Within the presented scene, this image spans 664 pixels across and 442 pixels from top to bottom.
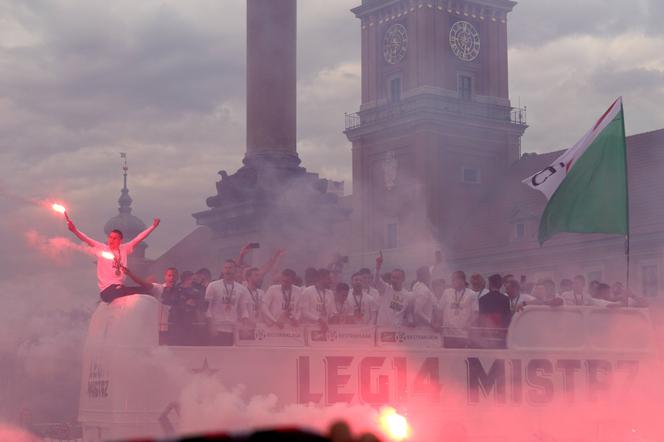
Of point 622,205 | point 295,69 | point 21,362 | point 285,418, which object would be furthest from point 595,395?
point 295,69

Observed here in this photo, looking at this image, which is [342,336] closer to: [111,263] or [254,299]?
[254,299]

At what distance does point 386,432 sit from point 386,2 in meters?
65.0

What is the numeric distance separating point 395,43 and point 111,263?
62707mm

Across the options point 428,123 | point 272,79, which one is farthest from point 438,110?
point 272,79

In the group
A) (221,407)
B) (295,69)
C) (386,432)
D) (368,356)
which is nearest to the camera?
(386,432)

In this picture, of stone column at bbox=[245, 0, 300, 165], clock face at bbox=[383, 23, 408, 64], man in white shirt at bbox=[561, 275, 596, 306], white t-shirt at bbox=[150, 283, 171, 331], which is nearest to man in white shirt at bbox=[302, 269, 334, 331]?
white t-shirt at bbox=[150, 283, 171, 331]

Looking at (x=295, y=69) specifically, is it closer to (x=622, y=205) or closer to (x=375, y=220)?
(x=622, y=205)

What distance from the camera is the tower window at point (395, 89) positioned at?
72438 millimetres

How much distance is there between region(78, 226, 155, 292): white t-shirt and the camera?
12.3 meters

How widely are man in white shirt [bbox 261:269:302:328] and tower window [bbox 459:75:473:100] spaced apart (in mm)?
59123

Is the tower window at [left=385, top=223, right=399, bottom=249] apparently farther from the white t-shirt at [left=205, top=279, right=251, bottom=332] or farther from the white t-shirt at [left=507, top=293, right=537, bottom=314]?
the white t-shirt at [left=205, top=279, right=251, bottom=332]

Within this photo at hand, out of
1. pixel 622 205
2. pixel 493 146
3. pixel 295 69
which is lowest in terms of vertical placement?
pixel 622 205

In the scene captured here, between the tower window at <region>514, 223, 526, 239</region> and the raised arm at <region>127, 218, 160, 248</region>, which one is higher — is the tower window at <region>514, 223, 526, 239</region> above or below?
above

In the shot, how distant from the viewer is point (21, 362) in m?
14.2
